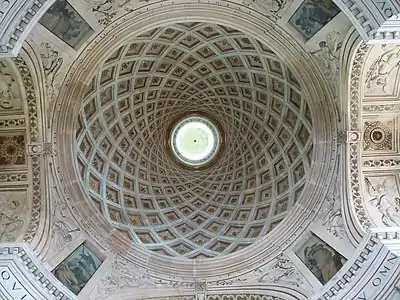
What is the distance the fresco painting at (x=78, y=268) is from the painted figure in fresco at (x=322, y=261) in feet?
22.4

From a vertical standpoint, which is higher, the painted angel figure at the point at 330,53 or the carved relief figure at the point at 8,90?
the painted angel figure at the point at 330,53

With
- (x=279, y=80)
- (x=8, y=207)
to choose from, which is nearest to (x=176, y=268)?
(x=8, y=207)

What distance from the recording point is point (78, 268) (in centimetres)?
1900

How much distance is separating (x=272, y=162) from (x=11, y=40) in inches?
427

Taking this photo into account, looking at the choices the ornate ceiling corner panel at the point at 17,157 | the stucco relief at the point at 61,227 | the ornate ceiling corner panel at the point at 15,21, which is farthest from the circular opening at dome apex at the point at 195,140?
the ornate ceiling corner panel at the point at 15,21

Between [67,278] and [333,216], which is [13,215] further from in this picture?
[333,216]

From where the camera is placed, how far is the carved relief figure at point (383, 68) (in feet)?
60.1

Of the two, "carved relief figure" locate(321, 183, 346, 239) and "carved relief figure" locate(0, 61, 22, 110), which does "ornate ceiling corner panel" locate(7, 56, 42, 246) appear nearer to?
"carved relief figure" locate(0, 61, 22, 110)

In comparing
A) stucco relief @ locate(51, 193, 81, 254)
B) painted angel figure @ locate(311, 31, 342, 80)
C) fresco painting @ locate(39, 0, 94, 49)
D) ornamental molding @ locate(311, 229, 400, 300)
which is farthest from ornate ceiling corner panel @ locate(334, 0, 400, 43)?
stucco relief @ locate(51, 193, 81, 254)

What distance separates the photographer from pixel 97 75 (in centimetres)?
1928

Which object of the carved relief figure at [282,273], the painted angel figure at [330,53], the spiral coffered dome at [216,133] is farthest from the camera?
the spiral coffered dome at [216,133]

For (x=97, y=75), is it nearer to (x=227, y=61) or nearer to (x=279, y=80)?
(x=227, y=61)

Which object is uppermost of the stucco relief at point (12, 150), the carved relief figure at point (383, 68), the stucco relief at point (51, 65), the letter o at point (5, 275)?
the carved relief figure at point (383, 68)

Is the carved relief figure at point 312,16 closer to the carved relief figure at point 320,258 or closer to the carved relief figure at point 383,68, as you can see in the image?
the carved relief figure at point 383,68
